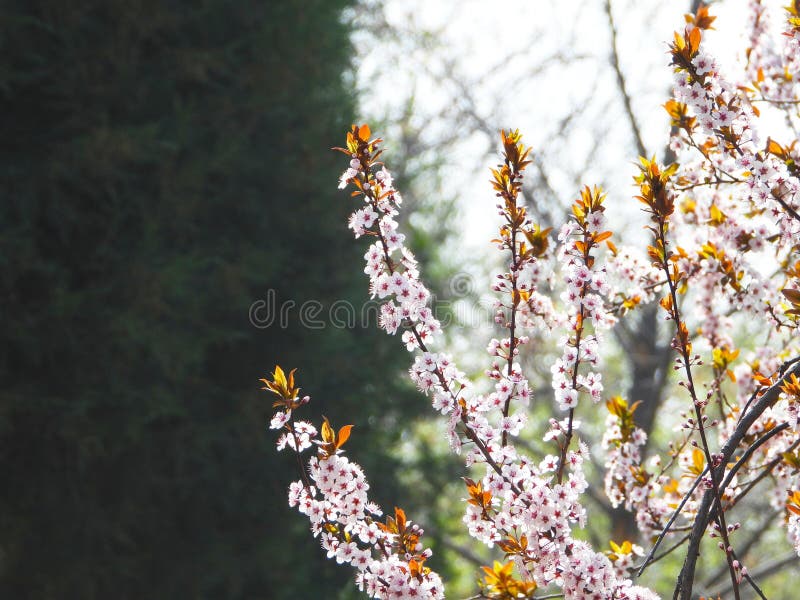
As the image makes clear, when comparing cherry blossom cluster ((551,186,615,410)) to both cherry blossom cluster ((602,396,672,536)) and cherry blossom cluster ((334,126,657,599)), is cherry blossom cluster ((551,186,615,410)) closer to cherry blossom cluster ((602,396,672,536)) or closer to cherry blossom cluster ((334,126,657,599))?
cherry blossom cluster ((334,126,657,599))

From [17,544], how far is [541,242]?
13.0 ft

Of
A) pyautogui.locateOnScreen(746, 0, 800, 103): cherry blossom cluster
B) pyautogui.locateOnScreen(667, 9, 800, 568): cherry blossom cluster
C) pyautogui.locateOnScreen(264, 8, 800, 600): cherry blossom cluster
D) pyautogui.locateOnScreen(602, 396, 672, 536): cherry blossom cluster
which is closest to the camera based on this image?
pyautogui.locateOnScreen(264, 8, 800, 600): cherry blossom cluster

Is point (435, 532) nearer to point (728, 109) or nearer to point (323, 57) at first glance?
point (323, 57)

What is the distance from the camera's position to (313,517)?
78.9 inches

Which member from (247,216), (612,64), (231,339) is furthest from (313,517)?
(612,64)

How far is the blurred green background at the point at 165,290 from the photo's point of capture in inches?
187

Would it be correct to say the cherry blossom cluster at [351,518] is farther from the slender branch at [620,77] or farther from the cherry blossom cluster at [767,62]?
the slender branch at [620,77]

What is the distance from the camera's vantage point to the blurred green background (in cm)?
474

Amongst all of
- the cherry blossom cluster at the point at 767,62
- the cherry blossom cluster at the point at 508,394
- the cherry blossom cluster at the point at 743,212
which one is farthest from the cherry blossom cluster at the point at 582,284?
the cherry blossom cluster at the point at 767,62

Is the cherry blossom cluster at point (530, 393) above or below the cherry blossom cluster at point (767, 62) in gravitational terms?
below

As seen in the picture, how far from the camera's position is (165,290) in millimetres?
4895

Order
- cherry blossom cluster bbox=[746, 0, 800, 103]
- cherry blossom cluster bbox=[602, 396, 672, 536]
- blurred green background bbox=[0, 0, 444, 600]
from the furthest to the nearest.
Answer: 1. blurred green background bbox=[0, 0, 444, 600]
2. cherry blossom cluster bbox=[746, 0, 800, 103]
3. cherry blossom cluster bbox=[602, 396, 672, 536]

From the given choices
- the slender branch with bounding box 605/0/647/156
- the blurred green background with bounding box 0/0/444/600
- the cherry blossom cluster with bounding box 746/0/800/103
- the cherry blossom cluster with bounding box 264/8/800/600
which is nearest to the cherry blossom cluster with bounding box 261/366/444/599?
the cherry blossom cluster with bounding box 264/8/800/600

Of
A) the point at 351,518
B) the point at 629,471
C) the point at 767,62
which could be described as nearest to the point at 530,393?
the point at 351,518
